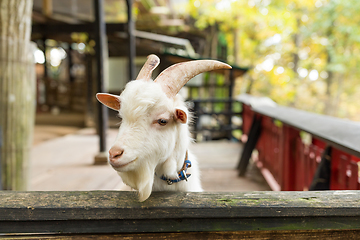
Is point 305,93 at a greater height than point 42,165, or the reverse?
point 305,93

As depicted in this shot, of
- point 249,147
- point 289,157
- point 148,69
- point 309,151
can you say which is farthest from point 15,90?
point 249,147

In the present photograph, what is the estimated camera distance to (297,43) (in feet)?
45.2

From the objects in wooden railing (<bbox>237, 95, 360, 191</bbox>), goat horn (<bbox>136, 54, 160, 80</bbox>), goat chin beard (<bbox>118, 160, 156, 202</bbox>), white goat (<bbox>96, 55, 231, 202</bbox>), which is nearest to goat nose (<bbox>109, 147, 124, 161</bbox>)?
white goat (<bbox>96, 55, 231, 202</bbox>)

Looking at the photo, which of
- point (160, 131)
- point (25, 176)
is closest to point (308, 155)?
point (160, 131)

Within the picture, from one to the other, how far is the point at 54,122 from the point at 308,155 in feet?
31.3

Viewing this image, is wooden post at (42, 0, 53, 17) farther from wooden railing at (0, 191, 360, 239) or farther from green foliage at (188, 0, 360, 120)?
wooden railing at (0, 191, 360, 239)

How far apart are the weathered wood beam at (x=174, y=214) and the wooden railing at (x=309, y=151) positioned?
0.57 m

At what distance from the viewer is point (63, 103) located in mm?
11469

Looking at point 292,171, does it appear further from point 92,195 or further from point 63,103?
point 63,103

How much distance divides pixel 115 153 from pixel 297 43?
1463 centimetres

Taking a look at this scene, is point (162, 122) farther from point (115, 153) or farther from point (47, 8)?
point (47, 8)

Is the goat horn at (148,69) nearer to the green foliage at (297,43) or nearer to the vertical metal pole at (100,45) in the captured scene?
the vertical metal pole at (100,45)

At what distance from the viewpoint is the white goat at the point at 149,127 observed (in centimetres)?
123

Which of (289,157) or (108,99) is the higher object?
(108,99)
